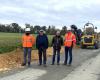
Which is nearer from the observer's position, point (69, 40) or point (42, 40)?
point (42, 40)

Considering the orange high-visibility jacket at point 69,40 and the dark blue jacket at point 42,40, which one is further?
the orange high-visibility jacket at point 69,40

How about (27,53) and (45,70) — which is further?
(27,53)

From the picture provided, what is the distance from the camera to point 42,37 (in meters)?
17.0

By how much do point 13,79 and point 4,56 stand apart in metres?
6.61

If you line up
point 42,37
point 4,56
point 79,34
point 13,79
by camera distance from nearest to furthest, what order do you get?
point 13,79 → point 42,37 → point 4,56 → point 79,34

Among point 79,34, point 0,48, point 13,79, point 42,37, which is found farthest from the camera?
point 79,34

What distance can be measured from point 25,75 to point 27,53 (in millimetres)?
3915

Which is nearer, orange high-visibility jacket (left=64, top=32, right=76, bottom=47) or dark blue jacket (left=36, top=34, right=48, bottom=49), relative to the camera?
dark blue jacket (left=36, top=34, right=48, bottom=49)

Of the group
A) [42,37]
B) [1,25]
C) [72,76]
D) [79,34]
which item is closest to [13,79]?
[72,76]

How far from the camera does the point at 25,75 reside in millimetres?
13578

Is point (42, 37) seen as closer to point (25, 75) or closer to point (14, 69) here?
point (14, 69)

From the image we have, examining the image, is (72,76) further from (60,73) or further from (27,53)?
(27,53)

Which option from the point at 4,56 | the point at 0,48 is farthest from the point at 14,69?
the point at 0,48

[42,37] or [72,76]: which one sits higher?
[42,37]
